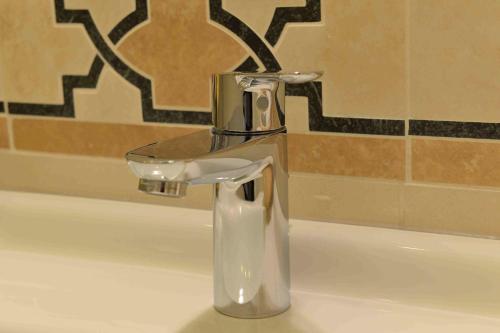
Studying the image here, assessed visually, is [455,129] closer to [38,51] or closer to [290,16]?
[290,16]

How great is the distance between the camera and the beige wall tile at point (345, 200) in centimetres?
52

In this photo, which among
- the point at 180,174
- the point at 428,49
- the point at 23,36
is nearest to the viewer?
the point at 180,174

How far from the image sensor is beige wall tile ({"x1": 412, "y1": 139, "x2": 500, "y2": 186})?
0.49m

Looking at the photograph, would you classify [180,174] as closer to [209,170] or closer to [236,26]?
[209,170]

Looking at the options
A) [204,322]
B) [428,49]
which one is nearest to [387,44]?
[428,49]

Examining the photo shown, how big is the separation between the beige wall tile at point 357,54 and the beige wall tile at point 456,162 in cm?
3

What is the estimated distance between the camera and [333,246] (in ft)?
1.66

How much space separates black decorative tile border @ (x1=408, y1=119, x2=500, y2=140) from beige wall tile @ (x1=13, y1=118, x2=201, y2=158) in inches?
7.2

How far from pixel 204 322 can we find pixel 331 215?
5.1 inches

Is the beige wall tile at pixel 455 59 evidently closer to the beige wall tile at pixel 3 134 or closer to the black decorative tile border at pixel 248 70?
the black decorative tile border at pixel 248 70

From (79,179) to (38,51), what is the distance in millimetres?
118

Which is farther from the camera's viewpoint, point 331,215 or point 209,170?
point 331,215

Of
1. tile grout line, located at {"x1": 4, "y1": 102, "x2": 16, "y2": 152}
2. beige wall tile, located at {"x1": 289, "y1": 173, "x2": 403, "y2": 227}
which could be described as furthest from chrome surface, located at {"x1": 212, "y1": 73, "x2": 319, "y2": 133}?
tile grout line, located at {"x1": 4, "y1": 102, "x2": 16, "y2": 152}

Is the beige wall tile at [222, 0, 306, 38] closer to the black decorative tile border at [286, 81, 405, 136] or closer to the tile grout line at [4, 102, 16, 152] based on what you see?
the black decorative tile border at [286, 81, 405, 136]
